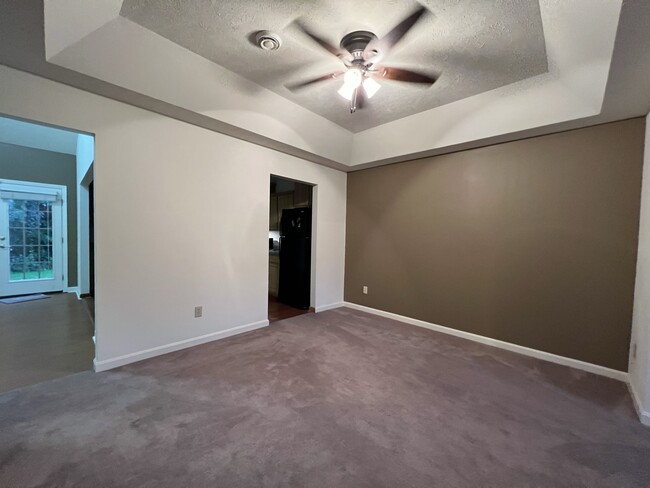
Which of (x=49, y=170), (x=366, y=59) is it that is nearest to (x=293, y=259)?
(x=366, y=59)

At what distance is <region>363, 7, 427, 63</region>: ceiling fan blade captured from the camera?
178 cm

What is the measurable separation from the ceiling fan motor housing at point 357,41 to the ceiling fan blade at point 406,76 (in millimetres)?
358

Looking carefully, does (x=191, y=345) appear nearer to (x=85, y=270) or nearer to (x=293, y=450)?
(x=293, y=450)

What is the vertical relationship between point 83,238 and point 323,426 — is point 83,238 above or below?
above

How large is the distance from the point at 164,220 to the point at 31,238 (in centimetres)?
465

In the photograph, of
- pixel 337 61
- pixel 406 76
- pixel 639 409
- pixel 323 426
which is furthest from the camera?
pixel 406 76

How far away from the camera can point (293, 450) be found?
60.4 inches

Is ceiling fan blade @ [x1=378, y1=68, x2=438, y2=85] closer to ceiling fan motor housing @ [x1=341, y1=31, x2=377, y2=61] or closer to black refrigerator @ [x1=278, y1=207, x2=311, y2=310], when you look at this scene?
ceiling fan motor housing @ [x1=341, y1=31, x2=377, y2=61]

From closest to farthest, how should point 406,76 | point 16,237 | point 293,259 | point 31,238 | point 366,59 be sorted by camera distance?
point 366,59 → point 406,76 → point 293,259 → point 16,237 → point 31,238

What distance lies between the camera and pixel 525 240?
2938mm

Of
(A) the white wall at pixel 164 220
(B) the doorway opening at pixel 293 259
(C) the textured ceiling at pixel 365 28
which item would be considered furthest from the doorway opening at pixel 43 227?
(C) the textured ceiling at pixel 365 28

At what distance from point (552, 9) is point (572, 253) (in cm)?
219

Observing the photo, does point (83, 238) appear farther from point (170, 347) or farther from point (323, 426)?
point (323, 426)

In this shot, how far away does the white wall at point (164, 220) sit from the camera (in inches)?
89.9
